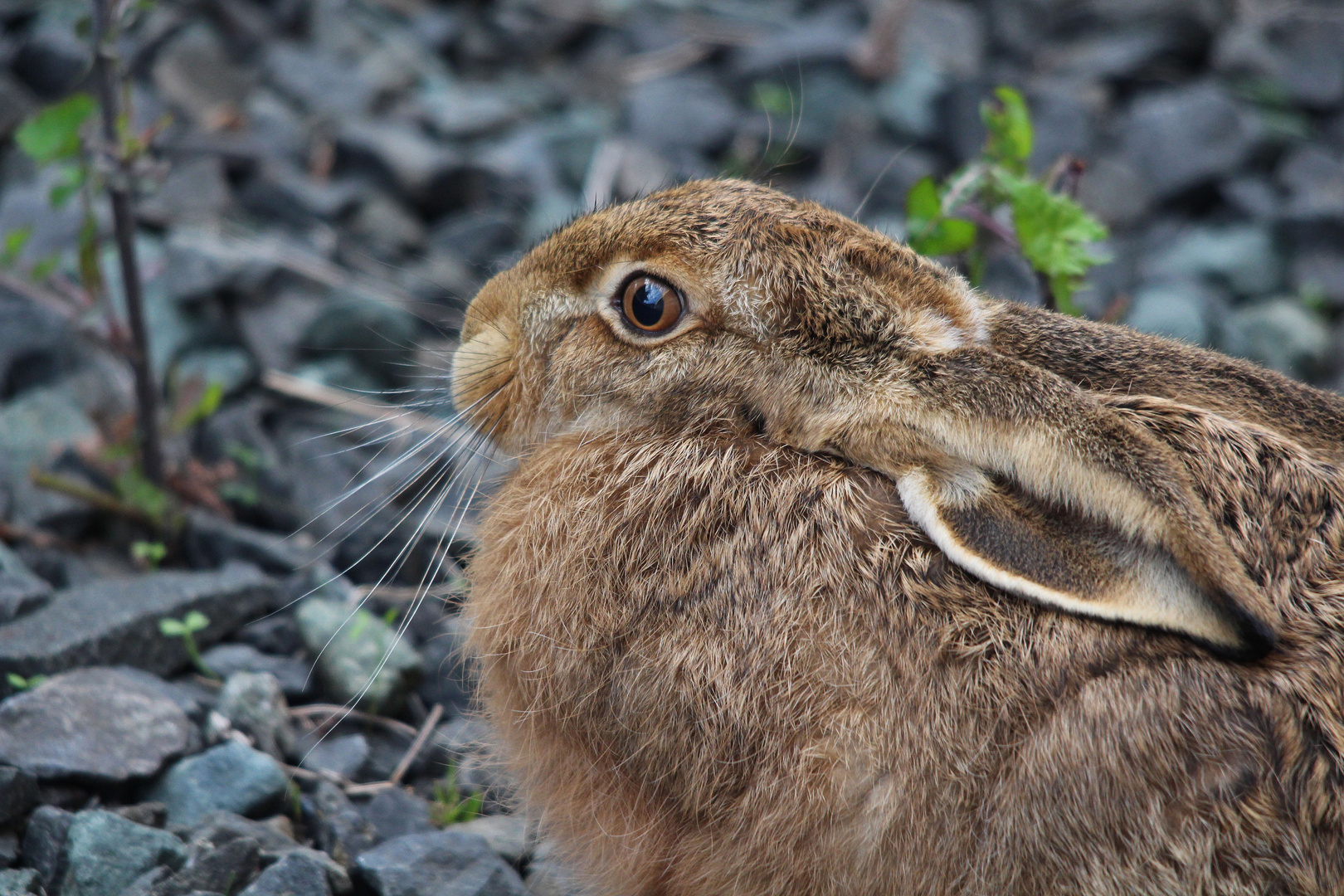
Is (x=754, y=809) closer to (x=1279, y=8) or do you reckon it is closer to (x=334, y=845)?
(x=334, y=845)

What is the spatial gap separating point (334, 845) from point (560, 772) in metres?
0.66

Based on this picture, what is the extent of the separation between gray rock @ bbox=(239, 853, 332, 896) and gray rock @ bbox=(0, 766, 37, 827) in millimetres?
568

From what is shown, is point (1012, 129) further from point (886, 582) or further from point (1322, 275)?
point (1322, 275)

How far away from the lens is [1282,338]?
5.46 metres

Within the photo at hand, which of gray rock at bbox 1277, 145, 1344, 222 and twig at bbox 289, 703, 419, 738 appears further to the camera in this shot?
gray rock at bbox 1277, 145, 1344, 222

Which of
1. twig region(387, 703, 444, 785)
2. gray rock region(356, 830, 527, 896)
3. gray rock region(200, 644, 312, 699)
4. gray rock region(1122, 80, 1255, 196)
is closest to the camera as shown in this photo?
gray rock region(356, 830, 527, 896)

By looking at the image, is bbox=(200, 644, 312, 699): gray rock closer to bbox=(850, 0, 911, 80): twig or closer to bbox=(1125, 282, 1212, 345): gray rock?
bbox=(1125, 282, 1212, 345): gray rock

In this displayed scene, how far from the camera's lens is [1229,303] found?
5.85 metres

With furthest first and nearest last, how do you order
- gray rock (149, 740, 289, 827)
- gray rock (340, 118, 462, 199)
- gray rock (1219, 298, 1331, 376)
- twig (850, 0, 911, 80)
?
1. twig (850, 0, 911, 80)
2. gray rock (340, 118, 462, 199)
3. gray rock (1219, 298, 1331, 376)
4. gray rock (149, 740, 289, 827)

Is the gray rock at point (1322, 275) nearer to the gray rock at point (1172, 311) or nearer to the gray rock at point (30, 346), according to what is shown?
the gray rock at point (1172, 311)

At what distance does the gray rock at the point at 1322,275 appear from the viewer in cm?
579

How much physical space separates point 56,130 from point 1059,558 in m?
3.05

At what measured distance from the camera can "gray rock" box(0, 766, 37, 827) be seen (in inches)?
107

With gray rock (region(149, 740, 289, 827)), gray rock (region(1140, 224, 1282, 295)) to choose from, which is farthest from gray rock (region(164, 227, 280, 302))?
gray rock (region(1140, 224, 1282, 295))
